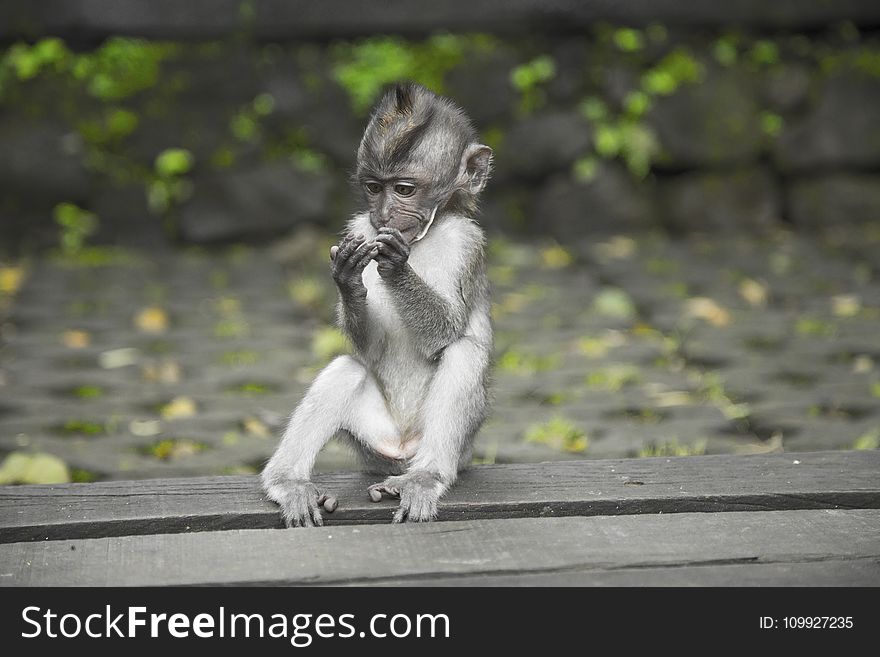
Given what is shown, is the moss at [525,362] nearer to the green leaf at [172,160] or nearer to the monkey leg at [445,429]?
the monkey leg at [445,429]

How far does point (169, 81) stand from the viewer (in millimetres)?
8852

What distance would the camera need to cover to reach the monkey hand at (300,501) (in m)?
3.65

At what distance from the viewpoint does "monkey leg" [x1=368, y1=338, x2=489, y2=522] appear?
147 inches

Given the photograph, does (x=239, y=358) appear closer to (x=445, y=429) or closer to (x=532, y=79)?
(x=445, y=429)

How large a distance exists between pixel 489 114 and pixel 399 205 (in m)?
5.21

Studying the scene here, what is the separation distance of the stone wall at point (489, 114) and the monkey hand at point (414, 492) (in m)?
5.45

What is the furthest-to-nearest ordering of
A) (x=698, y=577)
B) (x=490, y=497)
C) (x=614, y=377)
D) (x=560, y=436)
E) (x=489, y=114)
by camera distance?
(x=489, y=114)
(x=614, y=377)
(x=560, y=436)
(x=490, y=497)
(x=698, y=577)

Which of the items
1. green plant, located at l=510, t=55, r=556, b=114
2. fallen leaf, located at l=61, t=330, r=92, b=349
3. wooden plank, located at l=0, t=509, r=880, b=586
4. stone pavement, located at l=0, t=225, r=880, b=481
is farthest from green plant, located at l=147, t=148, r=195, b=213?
wooden plank, located at l=0, t=509, r=880, b=586

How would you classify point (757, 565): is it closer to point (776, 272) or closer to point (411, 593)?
point (411, 593)

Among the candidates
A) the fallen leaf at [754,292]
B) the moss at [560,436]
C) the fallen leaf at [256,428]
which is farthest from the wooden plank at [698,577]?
the fallen leaf at [754,292]

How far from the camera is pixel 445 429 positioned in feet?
12.8

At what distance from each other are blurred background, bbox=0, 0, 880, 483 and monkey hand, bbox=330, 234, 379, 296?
3.33m

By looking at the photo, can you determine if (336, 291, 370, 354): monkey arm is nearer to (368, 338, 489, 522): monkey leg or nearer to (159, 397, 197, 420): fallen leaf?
(368, 338, 489, 522): monkey leg

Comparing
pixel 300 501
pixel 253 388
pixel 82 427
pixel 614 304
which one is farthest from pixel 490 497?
pixel 614 304
